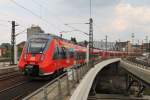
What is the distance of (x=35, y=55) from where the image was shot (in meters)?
24.4

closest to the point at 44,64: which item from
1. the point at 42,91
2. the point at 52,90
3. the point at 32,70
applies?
the point at 32,70

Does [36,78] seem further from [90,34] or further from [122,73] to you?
[122,73]

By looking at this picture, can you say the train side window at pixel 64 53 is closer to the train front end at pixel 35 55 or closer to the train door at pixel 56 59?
the train door at pixel 56 59

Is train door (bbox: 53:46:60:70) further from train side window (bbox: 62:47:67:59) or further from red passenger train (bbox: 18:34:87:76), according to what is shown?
train side window (bbox: 62:47:67:59)

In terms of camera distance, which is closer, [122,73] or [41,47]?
[41,47]

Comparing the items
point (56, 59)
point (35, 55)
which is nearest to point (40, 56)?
point (35, 55)

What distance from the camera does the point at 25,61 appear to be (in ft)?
80.8

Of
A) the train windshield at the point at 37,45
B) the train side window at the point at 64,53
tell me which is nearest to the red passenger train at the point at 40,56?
the train windshield at the point at 37,45

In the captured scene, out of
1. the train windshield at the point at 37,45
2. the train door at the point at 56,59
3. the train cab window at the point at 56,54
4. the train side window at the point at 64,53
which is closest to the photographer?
the train windshield at the point at 37,45

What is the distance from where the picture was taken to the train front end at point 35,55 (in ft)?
78.7

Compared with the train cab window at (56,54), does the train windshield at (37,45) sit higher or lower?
higher

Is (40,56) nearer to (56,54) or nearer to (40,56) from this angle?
(40,56)

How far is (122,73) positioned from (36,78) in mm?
73485

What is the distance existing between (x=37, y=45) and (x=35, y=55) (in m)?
0.86
